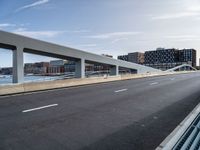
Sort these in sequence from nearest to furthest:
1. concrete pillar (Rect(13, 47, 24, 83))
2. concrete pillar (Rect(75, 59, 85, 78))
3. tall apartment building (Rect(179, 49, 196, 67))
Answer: concrete pillar (Rect(13, 47, 24, 83)) → concrete pillar (Rect(75, 59, 85, 78)) → tall apartment building (Rect(179, 49, 196, 67))

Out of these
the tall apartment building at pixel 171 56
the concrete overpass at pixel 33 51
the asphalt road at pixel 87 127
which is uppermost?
the tall apartment building at pixel 171 56

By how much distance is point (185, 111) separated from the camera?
916 cm

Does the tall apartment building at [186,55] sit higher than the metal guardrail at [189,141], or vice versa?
the tall apartment building at [186,55]

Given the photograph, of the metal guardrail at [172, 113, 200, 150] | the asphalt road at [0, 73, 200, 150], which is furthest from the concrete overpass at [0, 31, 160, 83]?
the metal guardrail at [172, 113, 200, 150]

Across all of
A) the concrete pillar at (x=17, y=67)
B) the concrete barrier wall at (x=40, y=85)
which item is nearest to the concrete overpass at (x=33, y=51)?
the concrete pillar at (x=17, y=67)

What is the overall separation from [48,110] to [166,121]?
4.63 meters

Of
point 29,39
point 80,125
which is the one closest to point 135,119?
point 80,125

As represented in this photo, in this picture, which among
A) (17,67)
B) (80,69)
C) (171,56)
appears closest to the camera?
(17,67)

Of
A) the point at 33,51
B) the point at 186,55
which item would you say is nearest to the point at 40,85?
the point at 33,51

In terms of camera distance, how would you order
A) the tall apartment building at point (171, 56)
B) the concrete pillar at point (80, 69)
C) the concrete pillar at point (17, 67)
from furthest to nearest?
the tall apartment building at point (171, 56) < the concrete pillar at point (80, 69) < the concrete pillar at point (17, 67)

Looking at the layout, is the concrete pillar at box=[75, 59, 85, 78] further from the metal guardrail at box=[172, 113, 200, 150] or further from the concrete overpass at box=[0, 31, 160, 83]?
the metal guardrail at box=[172, 113, 200, 150]

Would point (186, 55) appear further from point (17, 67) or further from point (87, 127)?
point (87, 127)

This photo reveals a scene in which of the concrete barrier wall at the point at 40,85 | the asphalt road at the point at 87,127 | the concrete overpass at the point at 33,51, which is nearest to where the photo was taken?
the asphalt road at the point at 87,127

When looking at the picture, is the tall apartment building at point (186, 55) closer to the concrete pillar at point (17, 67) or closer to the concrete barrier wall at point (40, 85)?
the concrete barrier wall at point (40, 85)
